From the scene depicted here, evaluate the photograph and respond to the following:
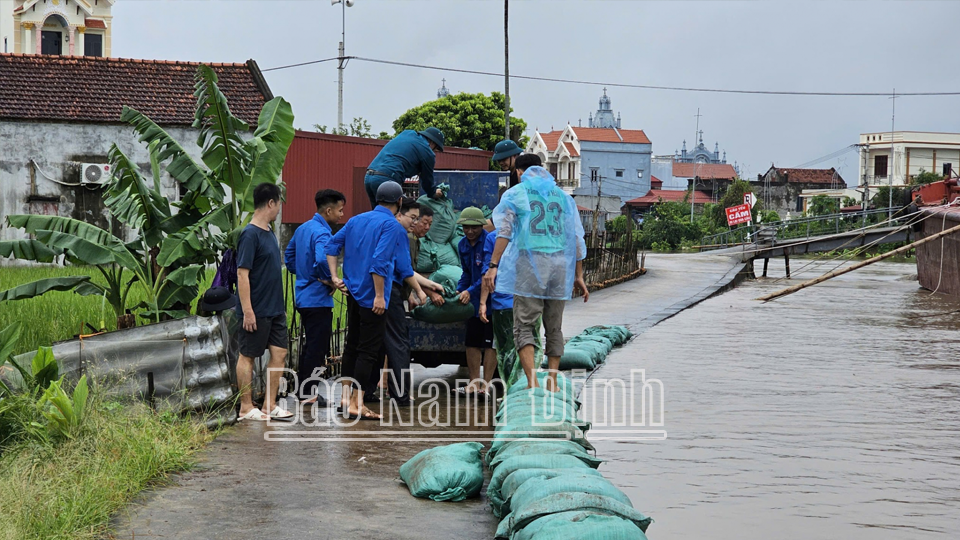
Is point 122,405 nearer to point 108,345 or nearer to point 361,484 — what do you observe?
point 108,345

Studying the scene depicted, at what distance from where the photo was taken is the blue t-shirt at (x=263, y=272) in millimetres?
7395

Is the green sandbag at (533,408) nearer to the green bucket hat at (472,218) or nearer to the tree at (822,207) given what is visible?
the green bucket hat at (472,218)

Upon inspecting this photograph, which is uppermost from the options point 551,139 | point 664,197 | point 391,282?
point 551,139

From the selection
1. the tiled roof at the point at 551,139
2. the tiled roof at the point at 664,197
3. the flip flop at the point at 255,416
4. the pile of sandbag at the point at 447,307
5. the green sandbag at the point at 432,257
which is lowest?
the flip flop at the point at 255,416

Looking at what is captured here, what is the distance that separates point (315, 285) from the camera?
27.2ft

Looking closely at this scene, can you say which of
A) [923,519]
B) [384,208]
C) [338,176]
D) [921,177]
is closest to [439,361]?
[384,208]

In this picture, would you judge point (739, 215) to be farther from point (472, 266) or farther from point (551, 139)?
point (472, 266)

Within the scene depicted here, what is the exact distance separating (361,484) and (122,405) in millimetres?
1868

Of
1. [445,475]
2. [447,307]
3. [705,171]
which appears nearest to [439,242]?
[447,307]

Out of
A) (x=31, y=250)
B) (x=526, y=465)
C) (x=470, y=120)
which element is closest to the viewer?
(x=526, y=465)

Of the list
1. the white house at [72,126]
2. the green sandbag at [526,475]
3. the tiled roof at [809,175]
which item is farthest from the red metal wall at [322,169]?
the tiled roof at [809,175]

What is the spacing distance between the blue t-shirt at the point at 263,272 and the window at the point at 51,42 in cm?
5037

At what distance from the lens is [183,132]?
25.3m

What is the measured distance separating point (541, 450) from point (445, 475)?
532 mm
